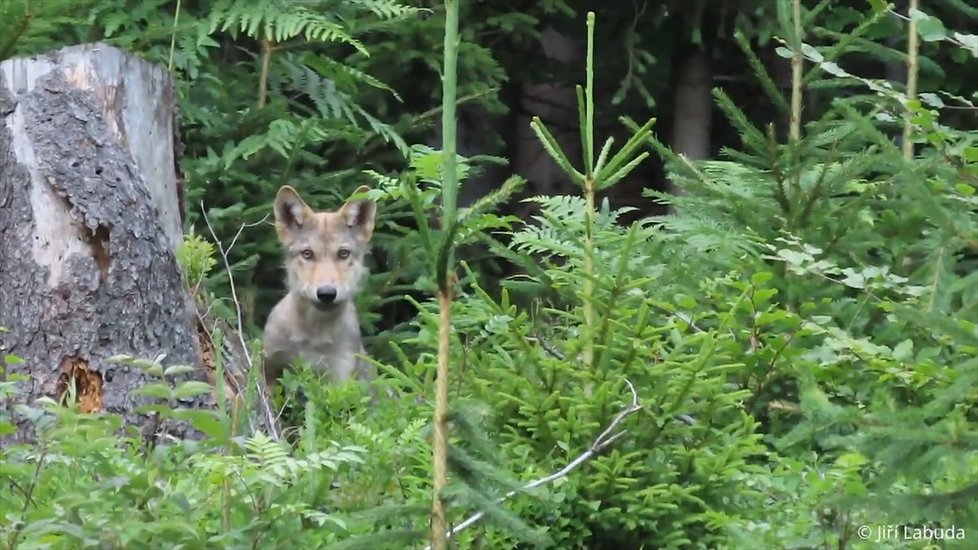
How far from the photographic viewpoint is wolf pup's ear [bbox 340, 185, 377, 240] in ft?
29.4

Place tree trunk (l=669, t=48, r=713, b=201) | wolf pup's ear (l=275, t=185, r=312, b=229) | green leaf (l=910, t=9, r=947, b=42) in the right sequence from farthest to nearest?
tree trunk (l=669, t=48, r=713, b=201) < wolf pup's ear (l=275, t=185, r=312, b=229) < green leaf (l=910, t=9, r=947, b=42)

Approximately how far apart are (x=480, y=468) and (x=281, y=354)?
17.5 feet

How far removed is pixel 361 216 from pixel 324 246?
0.33 metres

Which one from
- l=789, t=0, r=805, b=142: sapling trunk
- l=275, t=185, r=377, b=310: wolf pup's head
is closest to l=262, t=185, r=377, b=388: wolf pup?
l=275, t=185, r=377, b=310: wolf pup's head

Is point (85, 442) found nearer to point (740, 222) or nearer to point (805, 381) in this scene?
point (805, 381)

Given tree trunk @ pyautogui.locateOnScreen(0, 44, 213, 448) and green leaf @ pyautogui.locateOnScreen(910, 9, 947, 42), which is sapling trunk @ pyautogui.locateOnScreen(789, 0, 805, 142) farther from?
tree trunk @ pyautogui.locateOnScreen(0, 44, 213, 448)

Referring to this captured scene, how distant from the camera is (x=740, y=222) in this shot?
20.4ft

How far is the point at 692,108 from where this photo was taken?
36.5 ft

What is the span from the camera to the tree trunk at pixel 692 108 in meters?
11.1

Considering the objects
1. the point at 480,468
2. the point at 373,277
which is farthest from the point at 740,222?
the point at 373,277

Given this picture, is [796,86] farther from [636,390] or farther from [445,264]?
[445,264]

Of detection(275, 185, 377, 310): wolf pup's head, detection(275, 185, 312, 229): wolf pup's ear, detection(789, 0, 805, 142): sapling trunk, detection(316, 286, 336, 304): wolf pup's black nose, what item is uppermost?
detection(789, 0, 805, 142): sapling trunk

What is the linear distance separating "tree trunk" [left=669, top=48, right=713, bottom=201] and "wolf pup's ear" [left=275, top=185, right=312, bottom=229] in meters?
3.52

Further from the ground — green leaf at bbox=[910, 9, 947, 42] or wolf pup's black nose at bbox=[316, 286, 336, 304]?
green leaf at bbox=[910, 9, 947, 42]
